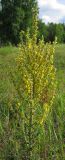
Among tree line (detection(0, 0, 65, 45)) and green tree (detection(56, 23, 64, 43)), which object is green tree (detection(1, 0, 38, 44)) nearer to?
tree line (detection(0, 0, 65, 45))

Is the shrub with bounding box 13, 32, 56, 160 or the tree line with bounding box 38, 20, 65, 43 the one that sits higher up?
the shrub with bounding box 13, 32, 56, 160

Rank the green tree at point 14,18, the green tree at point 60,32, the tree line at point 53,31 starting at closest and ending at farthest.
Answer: the green tree at point 14,18, the tree line at point 53,31, the green tree at point 60,32

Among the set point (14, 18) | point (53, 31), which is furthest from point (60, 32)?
point (14, 18)

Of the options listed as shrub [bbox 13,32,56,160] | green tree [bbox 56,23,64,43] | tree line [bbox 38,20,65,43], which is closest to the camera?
shrub [bbox 13,32,56,160]

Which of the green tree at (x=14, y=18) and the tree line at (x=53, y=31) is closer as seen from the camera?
the green tree at (x=14, y=18)

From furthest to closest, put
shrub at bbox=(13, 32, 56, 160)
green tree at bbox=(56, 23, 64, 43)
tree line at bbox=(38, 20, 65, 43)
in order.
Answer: green tree at bbox=(56, 23, 64, 43) < tree line at bbox=(38, 20, 65, 43) < shrub at bbox=(13, 32, 56, 160)

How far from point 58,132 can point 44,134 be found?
30 centimetres

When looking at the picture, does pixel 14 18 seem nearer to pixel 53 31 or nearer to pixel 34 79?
pixel 53 31

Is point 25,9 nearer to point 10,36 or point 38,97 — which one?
point 10,36

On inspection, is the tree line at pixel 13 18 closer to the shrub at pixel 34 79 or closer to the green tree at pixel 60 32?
the green tree at pixel 60 32

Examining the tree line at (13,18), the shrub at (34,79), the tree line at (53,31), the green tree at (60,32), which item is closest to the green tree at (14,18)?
the tree line at (13,18)

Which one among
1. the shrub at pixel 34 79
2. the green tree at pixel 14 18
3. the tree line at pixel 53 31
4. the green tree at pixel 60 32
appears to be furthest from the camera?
→ the green tree at pixel 60 32

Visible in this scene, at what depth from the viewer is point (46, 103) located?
454 centimetres

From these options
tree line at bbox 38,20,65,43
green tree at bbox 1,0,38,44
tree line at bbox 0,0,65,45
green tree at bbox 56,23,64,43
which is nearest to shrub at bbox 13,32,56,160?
tree line at bbox 0,0,65,45
